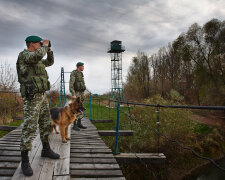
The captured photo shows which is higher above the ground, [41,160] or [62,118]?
[62,118]

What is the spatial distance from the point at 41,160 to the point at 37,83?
4.52 ft

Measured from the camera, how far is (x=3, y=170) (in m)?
2.83

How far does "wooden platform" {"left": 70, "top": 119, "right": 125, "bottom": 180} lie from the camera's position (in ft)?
9.34

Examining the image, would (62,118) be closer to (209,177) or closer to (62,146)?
(62,146)

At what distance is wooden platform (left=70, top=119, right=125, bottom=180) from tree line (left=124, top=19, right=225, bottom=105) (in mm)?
10980

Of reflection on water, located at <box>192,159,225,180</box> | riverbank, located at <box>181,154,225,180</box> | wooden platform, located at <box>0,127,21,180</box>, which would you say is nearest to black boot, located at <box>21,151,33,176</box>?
wooden platform, located at <box>0,127,21,180</box>

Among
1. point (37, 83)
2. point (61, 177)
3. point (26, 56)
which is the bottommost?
point (61, 177)

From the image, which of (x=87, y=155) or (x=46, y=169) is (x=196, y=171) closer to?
(x=87, y=155)

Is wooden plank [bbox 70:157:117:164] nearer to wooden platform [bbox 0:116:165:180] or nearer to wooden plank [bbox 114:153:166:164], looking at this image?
wooden platform [bbox 0:116:165:180]

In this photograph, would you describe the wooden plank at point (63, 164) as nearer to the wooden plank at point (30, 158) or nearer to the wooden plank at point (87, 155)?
the wooden plank at point (87, 155)

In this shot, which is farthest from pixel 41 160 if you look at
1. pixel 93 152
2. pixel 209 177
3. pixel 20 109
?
pixel 209 177

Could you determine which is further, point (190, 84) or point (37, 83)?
point (190, 84)

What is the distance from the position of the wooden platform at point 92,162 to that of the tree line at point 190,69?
10980mm

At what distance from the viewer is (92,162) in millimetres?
3279
